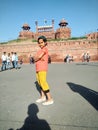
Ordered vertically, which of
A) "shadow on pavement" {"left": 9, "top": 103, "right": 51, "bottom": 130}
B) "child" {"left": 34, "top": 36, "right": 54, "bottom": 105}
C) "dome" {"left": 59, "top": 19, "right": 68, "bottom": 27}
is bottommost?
"shadow on pavement" {"left": 9, "top": 103, "right": 51, "bottom": 130}

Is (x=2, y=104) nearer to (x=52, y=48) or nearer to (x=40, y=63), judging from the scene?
(x=40, y=63)

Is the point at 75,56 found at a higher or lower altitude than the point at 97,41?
lower

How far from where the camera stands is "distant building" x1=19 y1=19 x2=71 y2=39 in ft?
126

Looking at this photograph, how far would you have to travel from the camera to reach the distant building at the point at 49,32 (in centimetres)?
3830

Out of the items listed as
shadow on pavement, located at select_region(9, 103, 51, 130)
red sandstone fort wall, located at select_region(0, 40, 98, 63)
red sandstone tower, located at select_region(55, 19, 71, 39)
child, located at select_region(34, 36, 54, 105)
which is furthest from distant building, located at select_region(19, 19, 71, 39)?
shadow on pavement, located at select_region(9, 103, 51, 130)

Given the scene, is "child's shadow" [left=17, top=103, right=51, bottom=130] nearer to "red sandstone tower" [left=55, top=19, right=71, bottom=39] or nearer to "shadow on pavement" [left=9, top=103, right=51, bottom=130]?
"shadow on pavement" [left=9, top=103, right=51, bottom=130]

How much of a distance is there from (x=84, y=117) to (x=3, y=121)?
5.45 feet

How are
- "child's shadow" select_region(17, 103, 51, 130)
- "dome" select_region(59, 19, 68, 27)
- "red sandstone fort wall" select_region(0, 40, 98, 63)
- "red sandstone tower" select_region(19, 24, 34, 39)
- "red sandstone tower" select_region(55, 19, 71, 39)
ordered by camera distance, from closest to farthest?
"child's shadow" select_region(17, 103, 51, 130) → "red sandstone fort wall" select_region(0, 40, 98, 63) → "red sandstone tower" select_region(55, 19, 71, 39) → "dome" select_region(59, 19, 68, 27) → "red sandstone tower" select_region(19, 24, 34, 39)

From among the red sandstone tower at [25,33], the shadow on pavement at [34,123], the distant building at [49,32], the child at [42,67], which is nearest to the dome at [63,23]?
the distant building at [49,32]

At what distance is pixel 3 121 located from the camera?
12.8 ft

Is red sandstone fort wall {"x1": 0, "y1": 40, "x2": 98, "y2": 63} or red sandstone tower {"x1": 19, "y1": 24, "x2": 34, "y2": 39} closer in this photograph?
red sandstone fort wall {"x1": 0, "y1": 40, "x2": 98, "y2": 63}

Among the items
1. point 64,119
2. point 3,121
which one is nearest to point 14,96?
point 3,121

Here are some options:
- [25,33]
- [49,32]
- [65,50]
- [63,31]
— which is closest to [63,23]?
[63,31]

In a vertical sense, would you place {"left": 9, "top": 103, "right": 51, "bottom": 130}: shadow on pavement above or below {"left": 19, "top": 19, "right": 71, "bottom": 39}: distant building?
below
